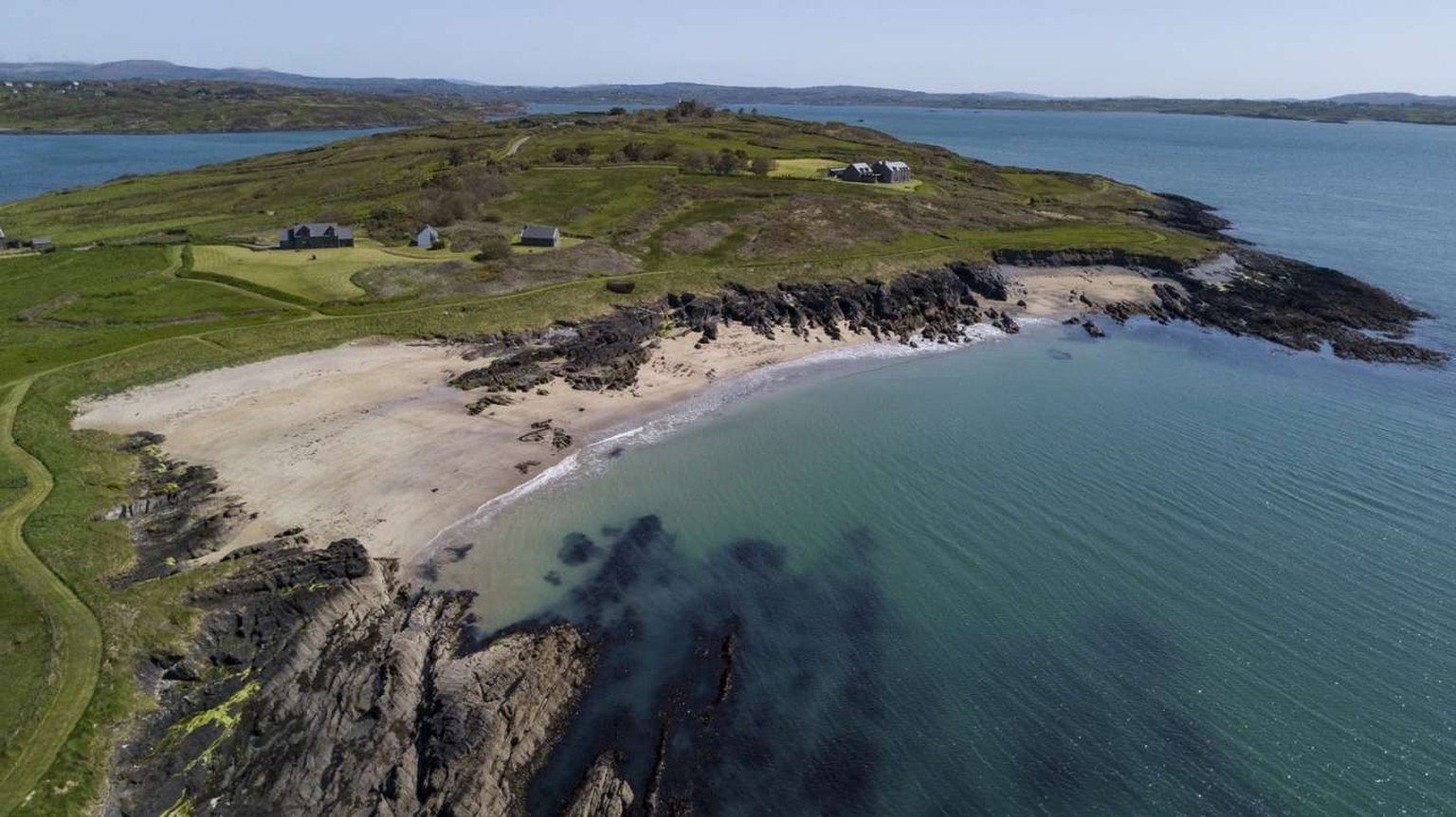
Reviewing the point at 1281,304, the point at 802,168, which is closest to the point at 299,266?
the point at 802,168

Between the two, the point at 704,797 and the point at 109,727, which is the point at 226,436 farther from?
the point at 704,797

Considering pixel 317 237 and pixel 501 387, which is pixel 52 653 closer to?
pixel 501 387

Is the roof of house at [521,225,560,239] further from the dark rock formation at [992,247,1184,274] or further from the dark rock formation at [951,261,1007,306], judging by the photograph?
the dark rock formation at [992,247,1184,274]

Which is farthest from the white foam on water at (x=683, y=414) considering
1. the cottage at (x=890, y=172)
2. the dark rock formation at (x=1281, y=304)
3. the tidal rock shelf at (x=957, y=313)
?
the cottage at (x=890, y=172)

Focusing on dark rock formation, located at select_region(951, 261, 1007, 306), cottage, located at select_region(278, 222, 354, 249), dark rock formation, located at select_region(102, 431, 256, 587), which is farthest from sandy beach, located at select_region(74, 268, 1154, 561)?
dark rock formation, located at select_region(951, 261, 1007, 306)

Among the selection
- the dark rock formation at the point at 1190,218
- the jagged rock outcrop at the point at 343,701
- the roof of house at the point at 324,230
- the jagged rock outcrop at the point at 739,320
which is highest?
the dark rock formation at the point at 1190,218

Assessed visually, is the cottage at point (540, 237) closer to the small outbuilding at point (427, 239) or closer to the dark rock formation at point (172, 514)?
the small outbuilding at point (427, 239)
